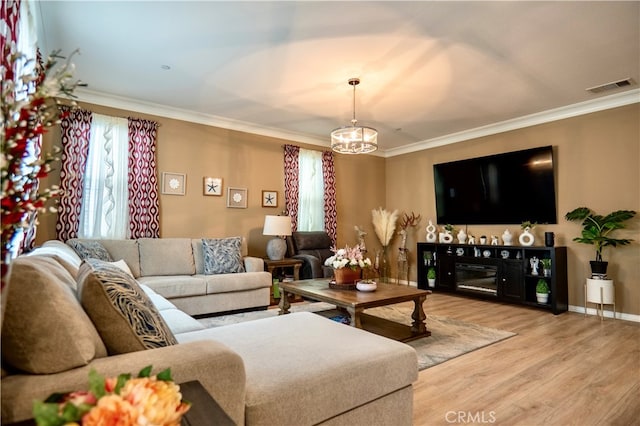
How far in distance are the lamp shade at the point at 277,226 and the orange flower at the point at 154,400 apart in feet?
14.4

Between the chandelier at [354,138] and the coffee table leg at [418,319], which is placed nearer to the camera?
the coffee table leg at [418,319]

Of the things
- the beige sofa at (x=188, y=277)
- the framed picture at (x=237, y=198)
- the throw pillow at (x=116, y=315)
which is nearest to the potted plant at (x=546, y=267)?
the beige sofa at (x=188, y=277)

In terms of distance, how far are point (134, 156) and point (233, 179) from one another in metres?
1.39

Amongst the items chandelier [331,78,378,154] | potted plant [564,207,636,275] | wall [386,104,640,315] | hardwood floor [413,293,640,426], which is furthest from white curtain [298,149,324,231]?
potted plant [564,207,636,275]

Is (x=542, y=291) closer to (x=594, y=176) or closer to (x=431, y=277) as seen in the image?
(x=594, y=176)

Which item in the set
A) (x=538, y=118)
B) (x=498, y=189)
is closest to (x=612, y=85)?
(x=538, y=118)

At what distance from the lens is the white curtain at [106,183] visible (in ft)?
13.8

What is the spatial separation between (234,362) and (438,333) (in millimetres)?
2793

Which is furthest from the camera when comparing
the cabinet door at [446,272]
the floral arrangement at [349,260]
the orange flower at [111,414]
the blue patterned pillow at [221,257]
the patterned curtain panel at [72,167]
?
the cabinet door at [446,272]

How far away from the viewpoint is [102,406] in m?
0.60

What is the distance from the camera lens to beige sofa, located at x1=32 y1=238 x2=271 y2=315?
3.82 metres

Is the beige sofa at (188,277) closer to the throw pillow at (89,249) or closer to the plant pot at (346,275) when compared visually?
the throw pillow at (89,249)

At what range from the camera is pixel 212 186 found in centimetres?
514

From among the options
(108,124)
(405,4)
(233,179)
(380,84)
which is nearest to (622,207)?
(380,84)
